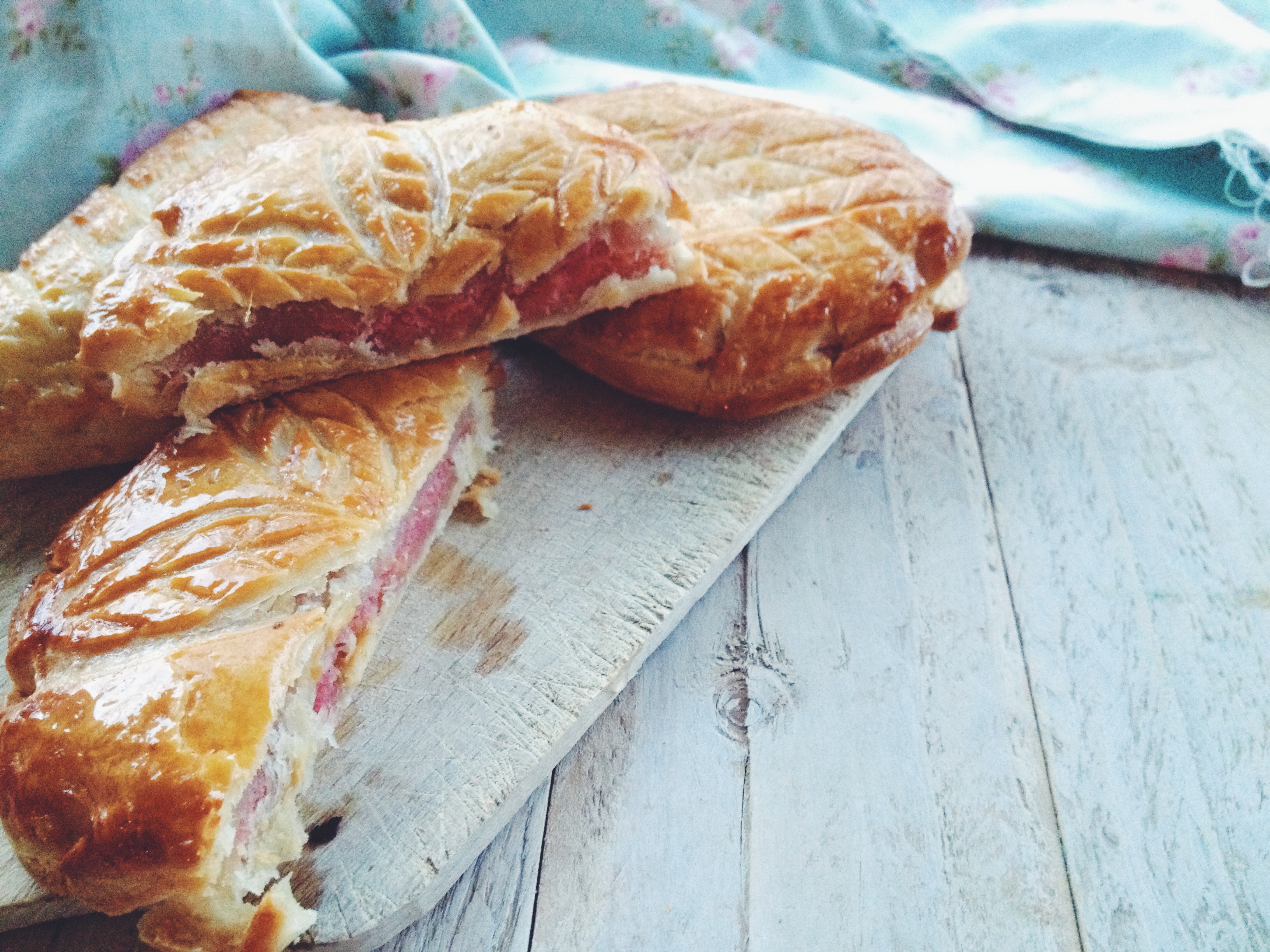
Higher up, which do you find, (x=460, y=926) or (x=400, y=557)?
(x=400, y=557)

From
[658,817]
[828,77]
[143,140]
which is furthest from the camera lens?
[828,77]

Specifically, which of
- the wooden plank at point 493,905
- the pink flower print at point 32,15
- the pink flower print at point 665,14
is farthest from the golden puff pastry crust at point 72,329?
the pink flower print at point 665,14

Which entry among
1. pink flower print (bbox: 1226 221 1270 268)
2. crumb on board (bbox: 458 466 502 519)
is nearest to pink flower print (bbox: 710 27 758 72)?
pink flower print (bbox: 1226 221 1270 268)

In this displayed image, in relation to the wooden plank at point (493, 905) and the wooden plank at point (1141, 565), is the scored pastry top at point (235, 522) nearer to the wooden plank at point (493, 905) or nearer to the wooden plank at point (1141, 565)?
the wooden plank at point (493, 905)

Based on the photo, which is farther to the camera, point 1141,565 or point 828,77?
point 828,77

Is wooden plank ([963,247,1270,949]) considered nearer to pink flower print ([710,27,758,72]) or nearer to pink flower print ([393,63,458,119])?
pink flower print ([710,27,758,72])

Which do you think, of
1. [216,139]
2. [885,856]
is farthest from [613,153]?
[885,856]

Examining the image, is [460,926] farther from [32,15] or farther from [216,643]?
[32,15]

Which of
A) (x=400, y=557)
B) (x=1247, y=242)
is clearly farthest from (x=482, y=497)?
(x=1247, y=242)
